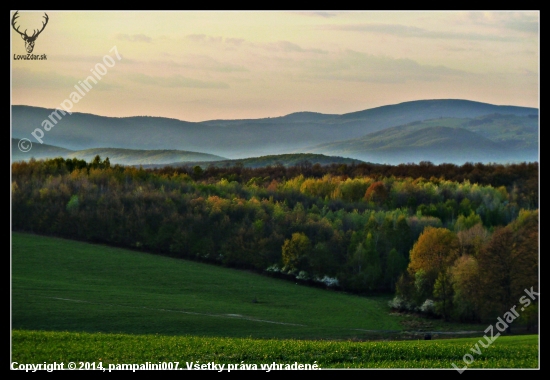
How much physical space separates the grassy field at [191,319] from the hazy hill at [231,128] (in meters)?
10.8

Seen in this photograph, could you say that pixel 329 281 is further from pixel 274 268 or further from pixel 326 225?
pixel 326 225

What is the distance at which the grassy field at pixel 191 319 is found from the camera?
18.4 m

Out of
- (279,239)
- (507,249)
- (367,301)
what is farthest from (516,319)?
(279,239)

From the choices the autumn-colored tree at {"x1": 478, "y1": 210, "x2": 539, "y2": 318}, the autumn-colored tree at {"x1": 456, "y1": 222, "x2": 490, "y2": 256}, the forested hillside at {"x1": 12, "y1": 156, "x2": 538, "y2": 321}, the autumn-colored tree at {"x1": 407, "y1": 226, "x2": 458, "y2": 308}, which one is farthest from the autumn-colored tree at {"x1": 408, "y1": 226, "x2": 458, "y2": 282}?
the autumn-colored tree at {"x1": 478, "y1": 210, "x2": 539, "y2": 318}

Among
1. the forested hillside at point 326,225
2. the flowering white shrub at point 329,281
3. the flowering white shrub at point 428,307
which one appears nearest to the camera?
the forested hillside at point 326,225

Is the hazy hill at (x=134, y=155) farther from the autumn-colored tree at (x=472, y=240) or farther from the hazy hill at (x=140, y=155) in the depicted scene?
the autumn-colored tree at (x=472, y=240)

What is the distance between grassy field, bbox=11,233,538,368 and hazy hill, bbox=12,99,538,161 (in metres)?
10.8

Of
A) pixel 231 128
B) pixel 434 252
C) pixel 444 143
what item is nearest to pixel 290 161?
pixel 444 143

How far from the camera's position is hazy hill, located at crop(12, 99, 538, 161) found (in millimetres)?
38594

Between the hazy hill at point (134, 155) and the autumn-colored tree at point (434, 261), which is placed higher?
the hazy hill at point (134, 155)

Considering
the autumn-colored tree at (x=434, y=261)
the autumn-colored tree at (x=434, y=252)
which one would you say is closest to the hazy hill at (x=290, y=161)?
the autumn-colored tree at (x=434, y=252)

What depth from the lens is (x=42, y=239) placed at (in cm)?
5416

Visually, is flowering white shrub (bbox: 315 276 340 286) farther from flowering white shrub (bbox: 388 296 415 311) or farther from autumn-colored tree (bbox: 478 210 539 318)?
autumn-colored tree (bbox: 478 210 539 318)

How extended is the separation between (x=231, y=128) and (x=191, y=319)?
14.7 meters
